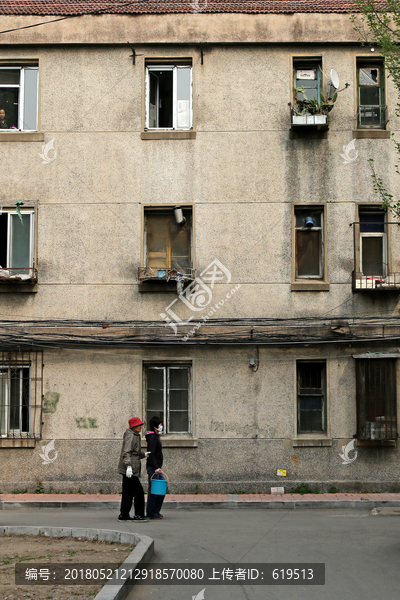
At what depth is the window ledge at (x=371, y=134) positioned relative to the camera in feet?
54.4

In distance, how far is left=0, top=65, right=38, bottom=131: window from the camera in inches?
673

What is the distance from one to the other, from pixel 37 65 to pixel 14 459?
8.97 m

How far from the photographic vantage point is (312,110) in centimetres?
1650

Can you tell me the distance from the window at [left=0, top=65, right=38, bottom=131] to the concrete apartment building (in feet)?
0.15

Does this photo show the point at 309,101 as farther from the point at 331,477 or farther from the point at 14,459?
the point at 14,459

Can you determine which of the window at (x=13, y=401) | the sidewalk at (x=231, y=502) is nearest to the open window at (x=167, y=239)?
the window at (x=13, y=401)

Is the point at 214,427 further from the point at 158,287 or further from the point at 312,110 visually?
the point at 312,110

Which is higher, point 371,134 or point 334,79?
point 334,79

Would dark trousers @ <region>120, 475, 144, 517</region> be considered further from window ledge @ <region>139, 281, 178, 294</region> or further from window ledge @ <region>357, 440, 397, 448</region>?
window ledge @ <region>357, 440, 397, 448</region>

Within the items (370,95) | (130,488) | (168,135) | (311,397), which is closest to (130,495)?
(130,488)

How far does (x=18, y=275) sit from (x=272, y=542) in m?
8.98

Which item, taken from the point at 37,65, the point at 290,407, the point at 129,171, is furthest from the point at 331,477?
the point at 37,65

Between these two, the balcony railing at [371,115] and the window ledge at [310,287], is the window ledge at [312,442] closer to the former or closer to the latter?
the window ledge at [310,287]

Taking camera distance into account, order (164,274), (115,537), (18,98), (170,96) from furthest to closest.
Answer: (18,98) < (170,96) < (164,274) < (115,537)
